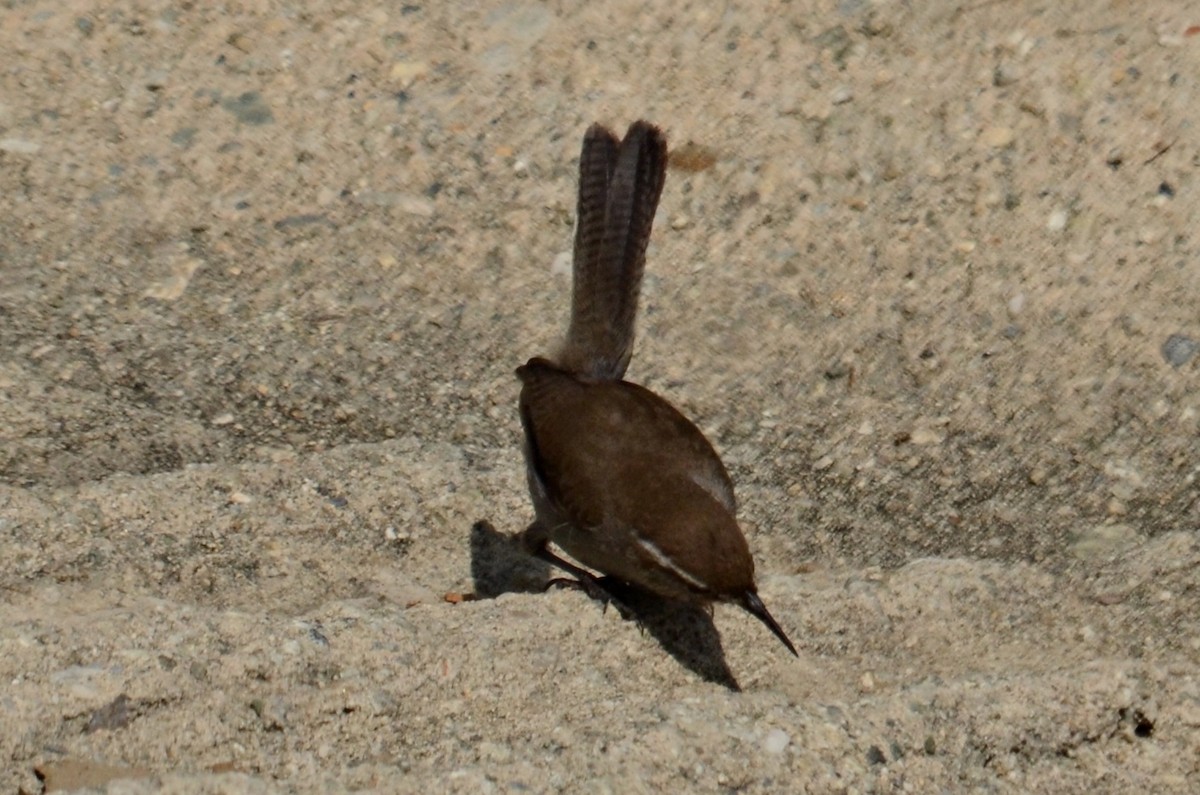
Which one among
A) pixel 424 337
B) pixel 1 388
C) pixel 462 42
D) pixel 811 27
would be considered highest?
pixel 811 27

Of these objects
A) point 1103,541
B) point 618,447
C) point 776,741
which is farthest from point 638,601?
point 1103,541

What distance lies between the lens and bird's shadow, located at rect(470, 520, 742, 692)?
475 cm

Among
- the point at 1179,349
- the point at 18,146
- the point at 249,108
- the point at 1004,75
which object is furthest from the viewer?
the point at 249,108

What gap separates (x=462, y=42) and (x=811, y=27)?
137cm

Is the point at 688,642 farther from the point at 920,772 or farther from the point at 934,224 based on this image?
the point at 934,224

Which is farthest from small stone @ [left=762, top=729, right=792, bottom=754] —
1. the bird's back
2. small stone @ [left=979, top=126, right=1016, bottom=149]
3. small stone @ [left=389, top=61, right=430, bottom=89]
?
small stone @ [left=389, top=61, right=430, bottom=89]

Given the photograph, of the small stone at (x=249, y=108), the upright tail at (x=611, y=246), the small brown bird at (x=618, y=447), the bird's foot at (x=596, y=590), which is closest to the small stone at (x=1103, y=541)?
the small brown bird at (x=618, y=447)

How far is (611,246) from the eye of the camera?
5.59 m

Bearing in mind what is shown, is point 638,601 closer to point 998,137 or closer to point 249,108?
point 998,137

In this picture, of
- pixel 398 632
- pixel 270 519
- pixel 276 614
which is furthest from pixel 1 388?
pixel 398 632

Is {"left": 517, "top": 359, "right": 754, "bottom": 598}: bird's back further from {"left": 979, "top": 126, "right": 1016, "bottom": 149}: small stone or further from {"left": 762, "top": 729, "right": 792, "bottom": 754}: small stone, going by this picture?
{"left": 979, "top": 126, "right": 1016, "bottom": 149}: small stone

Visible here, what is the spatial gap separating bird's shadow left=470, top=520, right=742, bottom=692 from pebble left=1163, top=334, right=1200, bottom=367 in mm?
1792

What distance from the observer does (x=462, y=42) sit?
684cm

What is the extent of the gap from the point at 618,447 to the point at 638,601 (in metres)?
0.45
